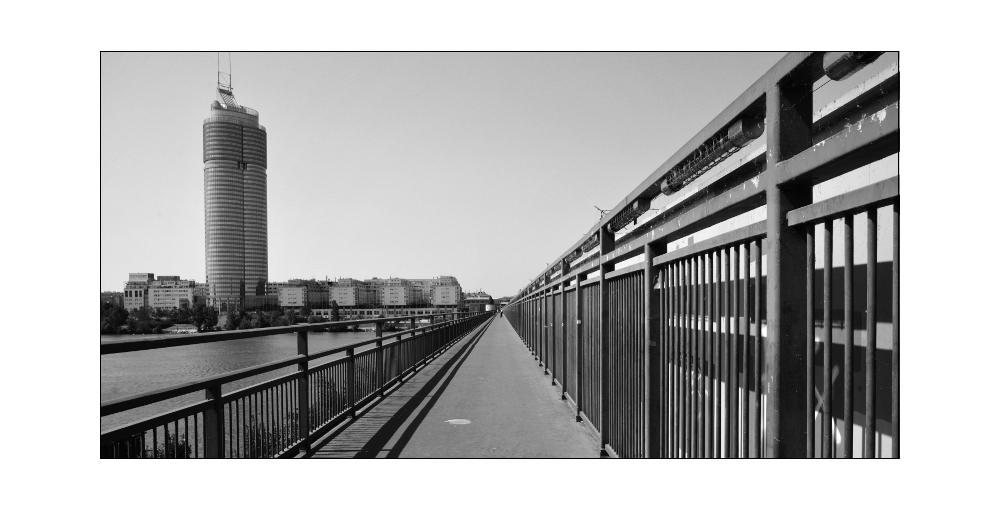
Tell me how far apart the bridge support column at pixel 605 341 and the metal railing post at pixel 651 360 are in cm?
132

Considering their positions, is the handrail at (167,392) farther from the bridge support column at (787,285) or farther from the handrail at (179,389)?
the bridge support column at (787,285)

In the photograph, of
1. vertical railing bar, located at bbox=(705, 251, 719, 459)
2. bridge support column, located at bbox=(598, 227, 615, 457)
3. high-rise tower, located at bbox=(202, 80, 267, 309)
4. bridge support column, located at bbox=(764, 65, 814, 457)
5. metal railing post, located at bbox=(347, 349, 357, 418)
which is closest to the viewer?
bridge support column, located at bbox=(764, 65, 814, 457)

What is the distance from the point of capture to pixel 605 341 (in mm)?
4703

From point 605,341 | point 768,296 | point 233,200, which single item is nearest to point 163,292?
point 233,200

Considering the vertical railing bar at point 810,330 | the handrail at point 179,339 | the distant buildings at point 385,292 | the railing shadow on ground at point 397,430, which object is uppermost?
the vertical railing bar at point 810,330

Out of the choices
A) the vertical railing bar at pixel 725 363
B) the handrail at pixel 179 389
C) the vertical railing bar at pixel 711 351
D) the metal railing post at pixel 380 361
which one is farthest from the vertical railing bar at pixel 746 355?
the metal railing post at pixel 380 361

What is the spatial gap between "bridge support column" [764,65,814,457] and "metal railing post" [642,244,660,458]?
53.5 inches

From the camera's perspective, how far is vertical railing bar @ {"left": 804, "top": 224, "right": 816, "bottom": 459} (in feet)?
5.50

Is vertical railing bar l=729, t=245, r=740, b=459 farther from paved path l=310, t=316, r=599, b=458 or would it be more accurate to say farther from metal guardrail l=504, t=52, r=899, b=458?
paved path l=310, t=316, r=599, b=458

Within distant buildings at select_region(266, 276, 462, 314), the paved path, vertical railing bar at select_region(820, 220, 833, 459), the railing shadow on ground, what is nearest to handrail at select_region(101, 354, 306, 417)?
the railing shadow on ground

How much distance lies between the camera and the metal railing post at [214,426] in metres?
3.54

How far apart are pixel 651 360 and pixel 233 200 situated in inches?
733

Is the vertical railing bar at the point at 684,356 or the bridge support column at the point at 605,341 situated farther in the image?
the bridge support column at the point at 605,341

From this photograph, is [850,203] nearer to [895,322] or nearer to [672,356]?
[895,322]
